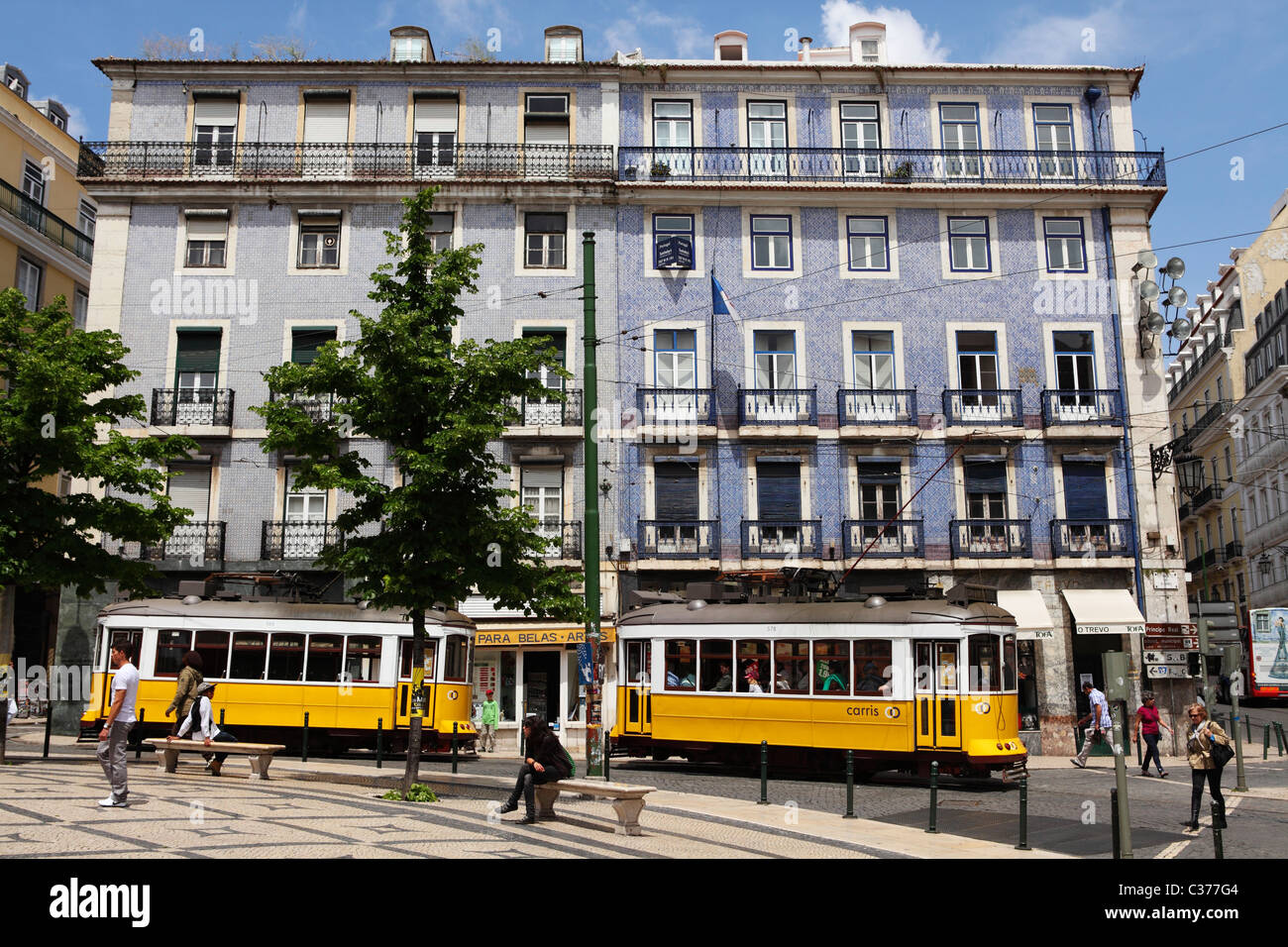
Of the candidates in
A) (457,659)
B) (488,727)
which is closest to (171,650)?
(457,659)

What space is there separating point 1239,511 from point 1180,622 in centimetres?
3596

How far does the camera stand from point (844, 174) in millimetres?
30297

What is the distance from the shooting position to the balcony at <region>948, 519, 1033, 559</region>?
28.2 m

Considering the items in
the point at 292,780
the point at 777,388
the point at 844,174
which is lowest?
the point at 292,780

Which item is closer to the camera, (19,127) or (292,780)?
(292,780)

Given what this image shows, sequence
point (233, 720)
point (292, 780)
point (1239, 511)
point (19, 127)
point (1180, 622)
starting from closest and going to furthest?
point (292, 780)
point (233, 720)
point (1180, 622)
point (19, 127)
point (1239, 511)

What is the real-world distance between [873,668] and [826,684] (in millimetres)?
913

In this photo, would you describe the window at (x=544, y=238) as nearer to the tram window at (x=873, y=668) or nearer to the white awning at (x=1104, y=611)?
the tram window at (x=873, y=668)

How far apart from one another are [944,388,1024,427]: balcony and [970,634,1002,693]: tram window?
10869 millimetres

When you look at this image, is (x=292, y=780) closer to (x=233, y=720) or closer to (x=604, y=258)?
(x=233, y=720)

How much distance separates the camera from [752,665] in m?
20.7
